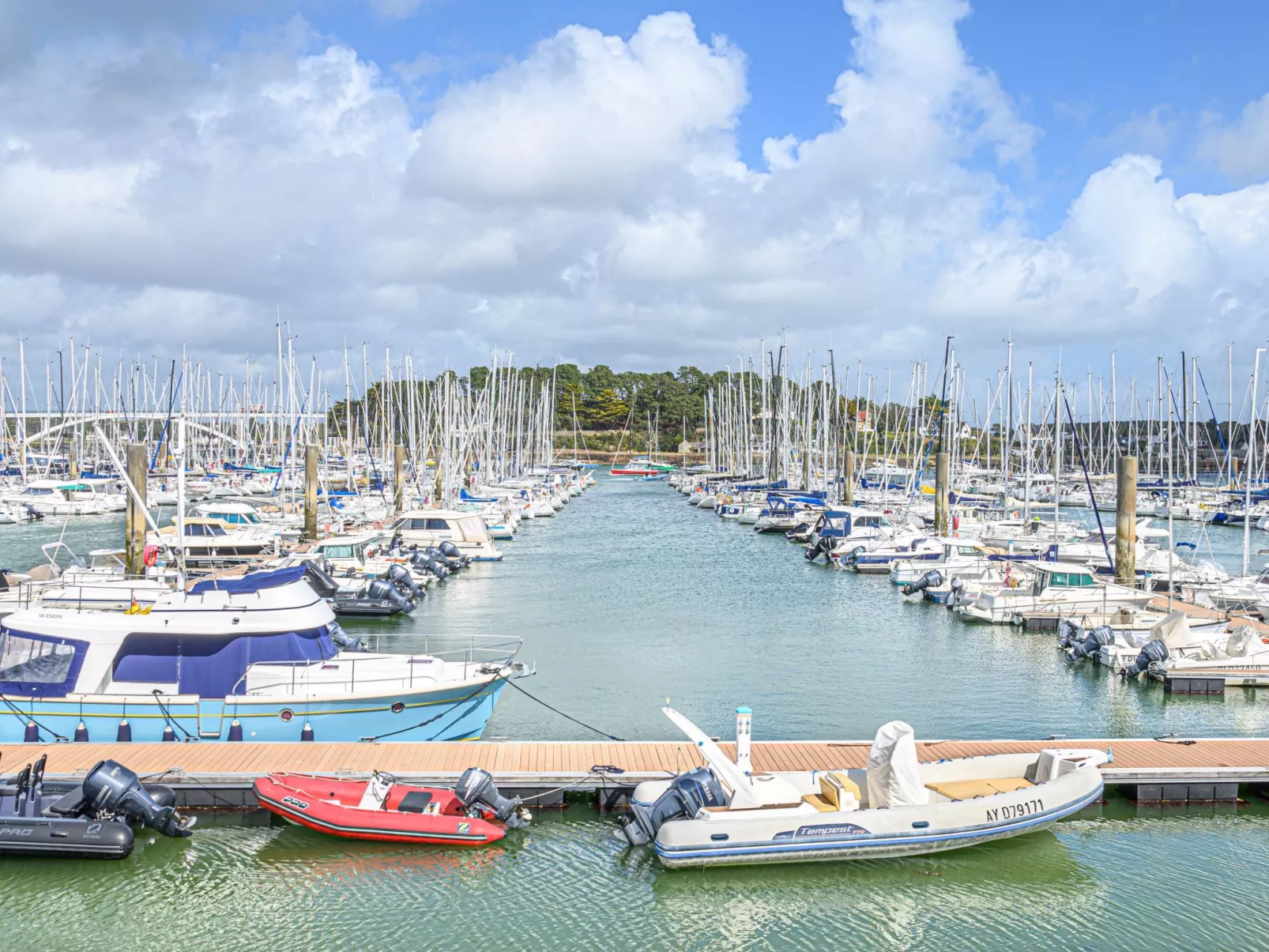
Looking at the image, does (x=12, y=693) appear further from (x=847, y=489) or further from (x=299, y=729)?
(x=847, y=489)

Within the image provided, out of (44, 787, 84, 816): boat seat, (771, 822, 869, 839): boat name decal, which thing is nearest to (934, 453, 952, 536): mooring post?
(771, 822, 869, 839): boat name decal

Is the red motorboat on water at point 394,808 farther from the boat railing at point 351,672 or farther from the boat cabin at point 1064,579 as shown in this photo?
the boat cabin at point 1064,579

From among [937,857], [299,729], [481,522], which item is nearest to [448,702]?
[299,729]

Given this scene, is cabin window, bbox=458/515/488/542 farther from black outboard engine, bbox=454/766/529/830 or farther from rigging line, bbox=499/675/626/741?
black outboard engine, bbox=454/766/529/830

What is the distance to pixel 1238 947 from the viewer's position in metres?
15.6

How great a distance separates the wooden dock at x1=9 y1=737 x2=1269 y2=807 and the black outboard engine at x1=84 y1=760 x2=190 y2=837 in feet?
3.40

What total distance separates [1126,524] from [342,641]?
3076 cm

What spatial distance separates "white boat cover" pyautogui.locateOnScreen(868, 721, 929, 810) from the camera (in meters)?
17.7

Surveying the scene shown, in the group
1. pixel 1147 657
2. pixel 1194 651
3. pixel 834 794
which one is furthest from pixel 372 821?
pixel 1194 651

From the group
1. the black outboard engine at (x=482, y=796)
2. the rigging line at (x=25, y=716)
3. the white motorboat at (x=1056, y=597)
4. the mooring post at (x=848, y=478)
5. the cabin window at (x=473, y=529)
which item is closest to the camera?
the black outboard engine at (x=482, y=796)

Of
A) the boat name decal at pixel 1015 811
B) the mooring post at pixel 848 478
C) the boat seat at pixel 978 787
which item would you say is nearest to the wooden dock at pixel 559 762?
the boat seat at pixel 978 787

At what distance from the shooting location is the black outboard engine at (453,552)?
52406mm

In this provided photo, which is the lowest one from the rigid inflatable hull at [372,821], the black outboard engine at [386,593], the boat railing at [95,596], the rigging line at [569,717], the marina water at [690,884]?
the marina water at [690,884]

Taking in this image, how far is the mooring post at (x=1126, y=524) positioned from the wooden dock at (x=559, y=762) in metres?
22.2
